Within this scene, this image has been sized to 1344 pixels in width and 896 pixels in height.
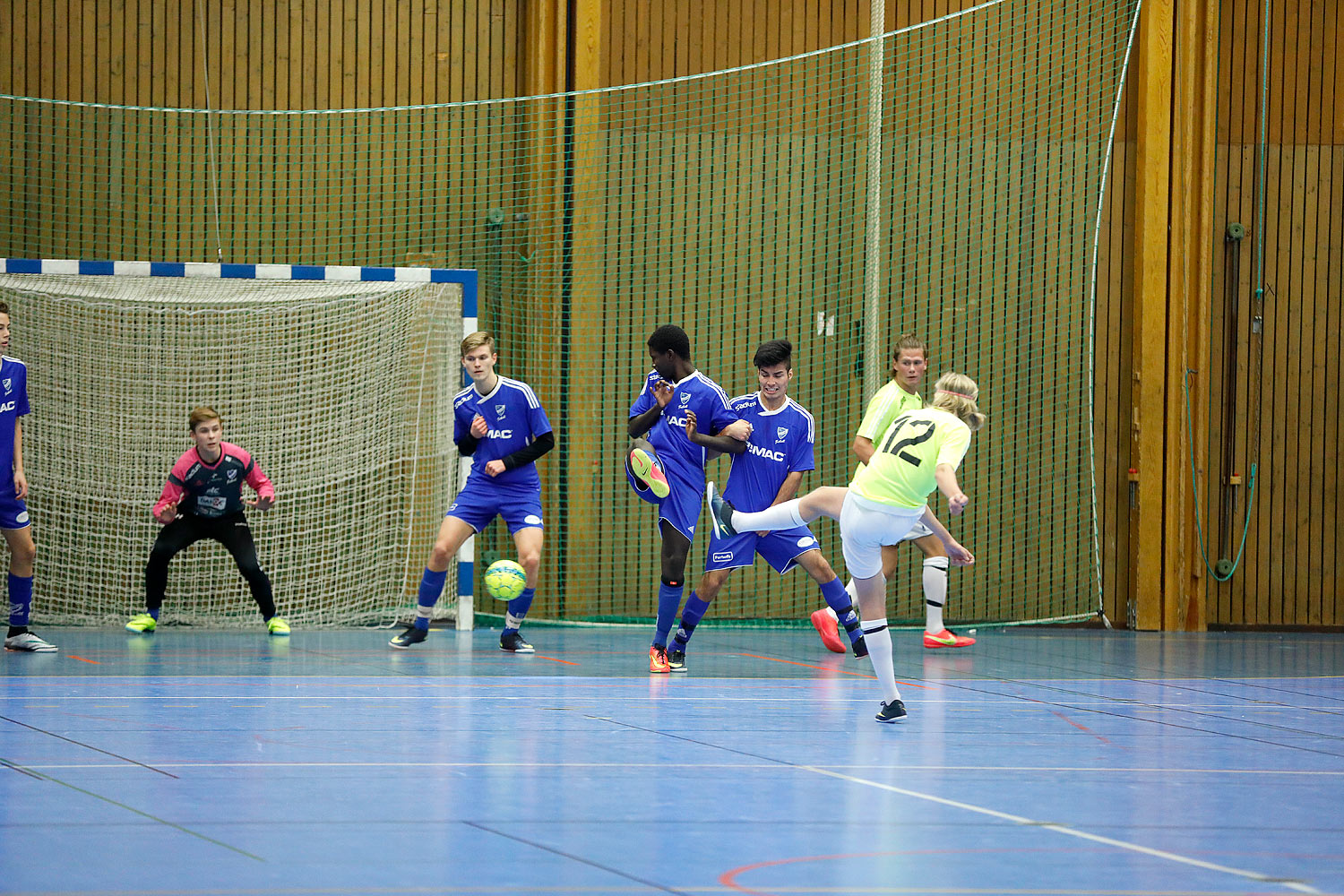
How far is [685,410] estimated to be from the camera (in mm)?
8555

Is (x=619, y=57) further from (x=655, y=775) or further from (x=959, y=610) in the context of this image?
(x=655, y=775)

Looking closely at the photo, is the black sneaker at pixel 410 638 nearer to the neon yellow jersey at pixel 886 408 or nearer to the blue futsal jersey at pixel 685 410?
the blue futsal jersey at pixel 685 410

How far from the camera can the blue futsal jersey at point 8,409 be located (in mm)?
9305

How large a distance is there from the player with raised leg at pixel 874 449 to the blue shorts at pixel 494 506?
6.91 ft

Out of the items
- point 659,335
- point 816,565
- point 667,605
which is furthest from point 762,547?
point 659,335

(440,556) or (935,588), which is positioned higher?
(440,556)

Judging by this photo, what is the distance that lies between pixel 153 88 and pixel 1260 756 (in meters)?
10.3

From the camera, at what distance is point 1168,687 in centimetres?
870

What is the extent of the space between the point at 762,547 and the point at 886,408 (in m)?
1.47

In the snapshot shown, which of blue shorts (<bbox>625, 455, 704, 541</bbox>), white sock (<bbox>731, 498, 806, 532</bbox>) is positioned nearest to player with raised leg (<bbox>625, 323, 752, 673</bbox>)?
blue shorts (<bbox>625, 455, 704, 541</bbox>)

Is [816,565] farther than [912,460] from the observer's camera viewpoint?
Yes

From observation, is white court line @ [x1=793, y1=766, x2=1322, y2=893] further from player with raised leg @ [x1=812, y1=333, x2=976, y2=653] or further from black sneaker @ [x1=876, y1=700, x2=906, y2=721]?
player with raised leg @ [x1=812, y1=333, x2=976, y2=653]

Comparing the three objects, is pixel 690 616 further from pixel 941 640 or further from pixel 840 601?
pixel 941 640

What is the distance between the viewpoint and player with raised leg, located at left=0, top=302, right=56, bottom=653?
30.6ft
